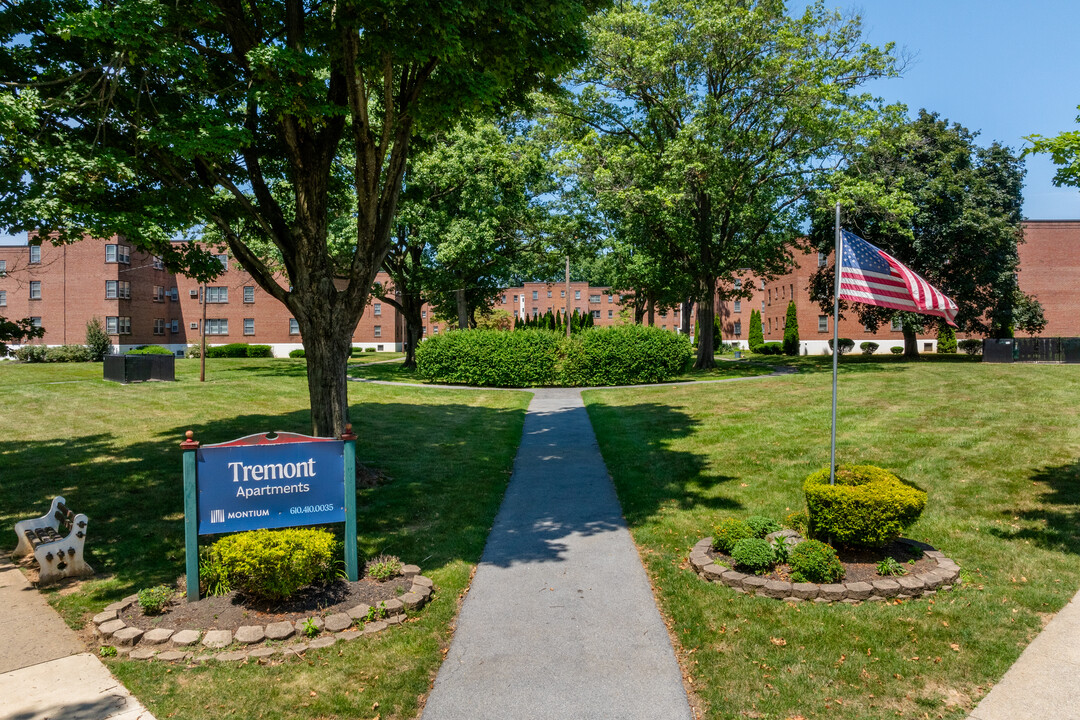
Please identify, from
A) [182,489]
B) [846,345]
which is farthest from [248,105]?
[846,345]

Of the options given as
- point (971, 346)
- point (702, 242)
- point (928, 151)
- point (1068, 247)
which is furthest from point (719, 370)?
point (1068, 247)

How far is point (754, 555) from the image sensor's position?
691 cm

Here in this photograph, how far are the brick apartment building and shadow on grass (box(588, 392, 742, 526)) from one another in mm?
25384

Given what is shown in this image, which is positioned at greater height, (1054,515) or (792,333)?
(792,333)

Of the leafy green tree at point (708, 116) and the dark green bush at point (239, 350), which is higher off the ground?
the leafy green tree at point (708, 116)

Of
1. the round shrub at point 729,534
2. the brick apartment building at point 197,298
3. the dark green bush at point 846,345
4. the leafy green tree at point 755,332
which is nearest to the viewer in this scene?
the round shrub at point 729,534

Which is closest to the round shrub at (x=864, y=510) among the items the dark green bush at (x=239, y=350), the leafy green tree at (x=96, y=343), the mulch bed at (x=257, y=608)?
the mulch bed at (x=257, y=608)

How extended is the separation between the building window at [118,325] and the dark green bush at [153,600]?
54858mm

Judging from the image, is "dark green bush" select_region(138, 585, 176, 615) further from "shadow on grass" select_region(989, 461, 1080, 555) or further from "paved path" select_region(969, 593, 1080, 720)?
"shadow on grass" select_region(989, 461, 1080, 555)

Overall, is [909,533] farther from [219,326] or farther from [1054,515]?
[219,326]

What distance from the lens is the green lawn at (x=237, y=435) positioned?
5.02m

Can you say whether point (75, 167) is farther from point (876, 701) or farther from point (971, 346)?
point (971, 346)

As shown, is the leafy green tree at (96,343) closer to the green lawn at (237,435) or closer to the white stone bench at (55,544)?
the green lawn at (237,435)

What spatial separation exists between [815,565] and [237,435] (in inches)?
539
